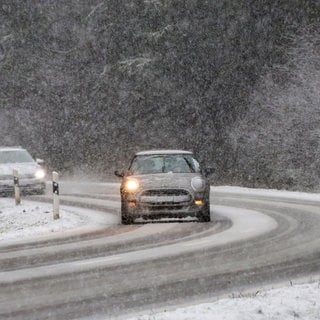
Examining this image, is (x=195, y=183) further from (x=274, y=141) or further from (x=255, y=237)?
(x=274, y=141)

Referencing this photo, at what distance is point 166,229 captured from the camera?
606 inches

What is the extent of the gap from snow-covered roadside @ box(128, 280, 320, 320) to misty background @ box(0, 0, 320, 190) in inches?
859

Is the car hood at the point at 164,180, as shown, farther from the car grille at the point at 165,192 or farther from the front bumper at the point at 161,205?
the front bumper at the point at 161,205

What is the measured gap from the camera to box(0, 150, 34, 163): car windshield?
28.7 meters

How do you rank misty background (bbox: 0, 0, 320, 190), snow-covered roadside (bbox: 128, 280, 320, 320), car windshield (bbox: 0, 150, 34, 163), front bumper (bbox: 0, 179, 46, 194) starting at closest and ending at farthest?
snow-covered roadside (bbox: 128, 280, 320, 320) < front bumper (bbox: 0, 179, 46, 194) < car windshield (bbox: 0, 150, 34, 163) < misty background (bbox: 0, 0, 320, 190)

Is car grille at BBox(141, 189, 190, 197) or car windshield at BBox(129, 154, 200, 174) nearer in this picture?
car grille at BBox(141, 189, 190, 197)

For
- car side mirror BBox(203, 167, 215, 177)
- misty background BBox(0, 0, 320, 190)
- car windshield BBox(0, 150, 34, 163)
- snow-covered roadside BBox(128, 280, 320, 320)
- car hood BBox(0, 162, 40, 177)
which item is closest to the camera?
snow-covered roadside BBox(128, 280, 320, 320)

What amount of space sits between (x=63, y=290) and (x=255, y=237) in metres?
5.53

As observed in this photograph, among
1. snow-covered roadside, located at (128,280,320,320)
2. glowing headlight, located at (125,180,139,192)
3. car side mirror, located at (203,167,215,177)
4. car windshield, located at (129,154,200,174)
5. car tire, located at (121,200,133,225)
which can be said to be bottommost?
car tire, located at (121,200,133,225)

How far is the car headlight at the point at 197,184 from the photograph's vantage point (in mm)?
16406

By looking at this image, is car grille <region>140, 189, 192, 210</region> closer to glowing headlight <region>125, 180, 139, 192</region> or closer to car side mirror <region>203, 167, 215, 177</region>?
glowing headlight <region>125, 180, 139, 192</region>

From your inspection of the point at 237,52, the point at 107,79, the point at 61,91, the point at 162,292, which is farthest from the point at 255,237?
the point at 61,91

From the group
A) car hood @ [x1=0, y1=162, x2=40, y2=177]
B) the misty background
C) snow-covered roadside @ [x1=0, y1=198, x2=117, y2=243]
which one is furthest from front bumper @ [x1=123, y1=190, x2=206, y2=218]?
the misty background

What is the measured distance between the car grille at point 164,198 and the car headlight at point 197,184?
213 mm
